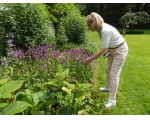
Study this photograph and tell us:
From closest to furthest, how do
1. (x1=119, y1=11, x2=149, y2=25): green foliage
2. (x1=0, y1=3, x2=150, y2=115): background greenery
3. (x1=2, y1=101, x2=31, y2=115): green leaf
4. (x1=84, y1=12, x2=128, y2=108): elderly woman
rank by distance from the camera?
(x1=2, y1=101, x2=31, y2=115): green leaf < (x1=0, y1=3, x2=150, y2=115): background greenery < (x1=84, y1=12, x2=128, y2=108): elderly woman < (x1=119, y1=11, x2=149, y2=25): green foliage

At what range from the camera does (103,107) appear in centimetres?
440

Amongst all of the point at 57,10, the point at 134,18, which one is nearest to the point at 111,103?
the point at 57,10

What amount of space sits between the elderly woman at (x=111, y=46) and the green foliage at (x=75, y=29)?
638cm

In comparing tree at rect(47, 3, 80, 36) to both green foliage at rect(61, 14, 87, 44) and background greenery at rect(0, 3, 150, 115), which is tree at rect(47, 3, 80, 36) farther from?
background greenery at rect(0, 3, 150, 115)

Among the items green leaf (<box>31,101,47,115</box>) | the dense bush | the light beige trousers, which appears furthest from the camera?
the dense bush

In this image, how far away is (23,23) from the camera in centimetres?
767

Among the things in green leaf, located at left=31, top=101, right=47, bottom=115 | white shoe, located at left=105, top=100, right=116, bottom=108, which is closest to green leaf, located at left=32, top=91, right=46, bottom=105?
green leaf, located at left=31, top=101, right=47, bottom=115

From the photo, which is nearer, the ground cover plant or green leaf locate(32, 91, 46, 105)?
the ground cover plant

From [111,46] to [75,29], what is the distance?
6699 mm

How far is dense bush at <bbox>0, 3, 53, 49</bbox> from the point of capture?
24.3 feet

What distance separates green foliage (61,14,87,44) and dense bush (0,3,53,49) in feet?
10.0

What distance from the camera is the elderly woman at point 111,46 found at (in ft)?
14.2

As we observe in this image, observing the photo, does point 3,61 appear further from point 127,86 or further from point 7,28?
point 127,86
